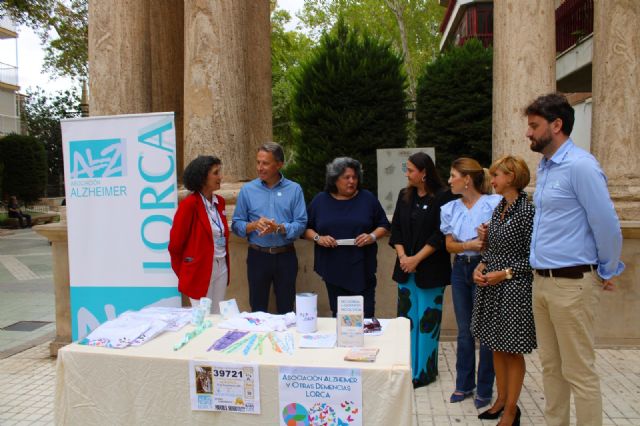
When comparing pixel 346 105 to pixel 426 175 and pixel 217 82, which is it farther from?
pixel 426 175

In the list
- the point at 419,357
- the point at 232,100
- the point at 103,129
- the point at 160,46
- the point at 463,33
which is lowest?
the point at 419,357

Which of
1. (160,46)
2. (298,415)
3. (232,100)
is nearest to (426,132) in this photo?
(160,46)

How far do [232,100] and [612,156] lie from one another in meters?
4.00

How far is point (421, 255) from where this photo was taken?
443 centimetres

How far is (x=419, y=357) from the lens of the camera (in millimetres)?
4742

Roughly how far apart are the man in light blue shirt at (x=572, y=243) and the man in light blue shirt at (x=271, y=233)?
220cm

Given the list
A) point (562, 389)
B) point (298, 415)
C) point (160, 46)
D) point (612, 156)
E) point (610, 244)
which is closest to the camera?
point (298, 415)

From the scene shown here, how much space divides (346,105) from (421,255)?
7.42m

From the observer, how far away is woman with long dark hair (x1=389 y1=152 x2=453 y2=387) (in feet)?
14.6

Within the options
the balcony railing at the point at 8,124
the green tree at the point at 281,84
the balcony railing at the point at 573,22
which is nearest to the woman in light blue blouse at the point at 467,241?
the balcony railing at the point at 573,22

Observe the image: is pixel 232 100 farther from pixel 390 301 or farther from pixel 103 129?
pixel 390 301

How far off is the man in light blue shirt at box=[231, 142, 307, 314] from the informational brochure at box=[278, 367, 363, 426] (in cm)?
226

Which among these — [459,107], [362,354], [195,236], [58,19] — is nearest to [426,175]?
[195,236]

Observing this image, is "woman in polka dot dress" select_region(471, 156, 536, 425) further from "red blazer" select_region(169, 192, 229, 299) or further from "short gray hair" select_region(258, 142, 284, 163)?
"red blazer" select_region(169, 192, 229, 299)
